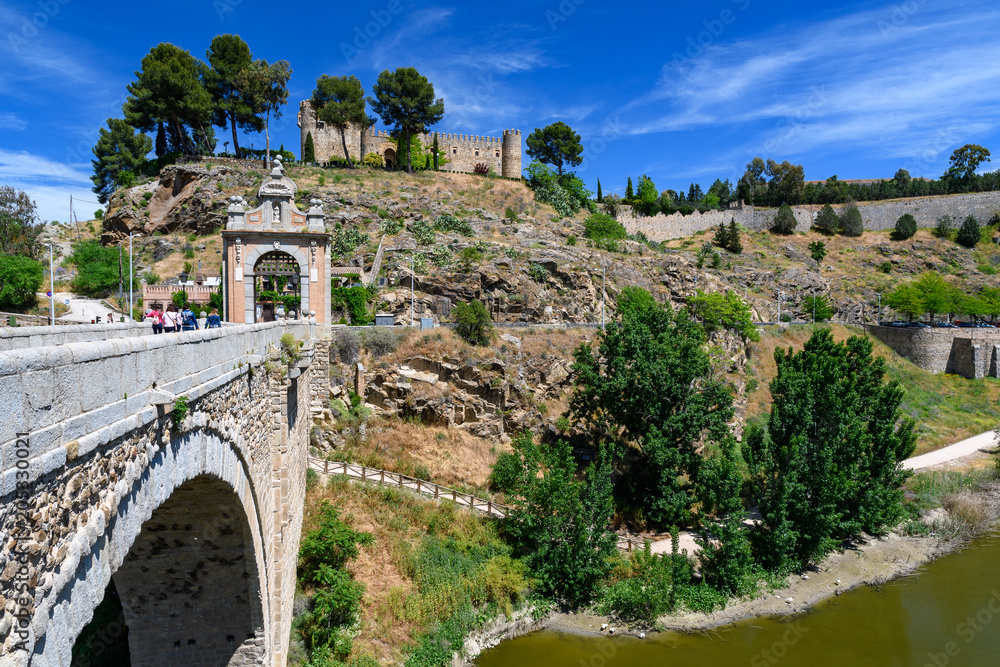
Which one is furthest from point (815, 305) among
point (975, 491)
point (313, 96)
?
point (313, 96)

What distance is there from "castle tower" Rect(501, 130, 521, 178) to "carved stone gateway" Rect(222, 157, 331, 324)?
43.2 meters

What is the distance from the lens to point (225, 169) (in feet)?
144

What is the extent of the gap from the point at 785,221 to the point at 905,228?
41.2 feet

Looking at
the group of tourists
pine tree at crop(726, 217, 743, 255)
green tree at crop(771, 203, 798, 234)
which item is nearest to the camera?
the group of tourists

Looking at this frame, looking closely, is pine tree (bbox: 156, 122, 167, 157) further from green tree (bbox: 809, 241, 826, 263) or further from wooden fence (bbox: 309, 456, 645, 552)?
green tree (bbox: 809, 241, 826, 263)

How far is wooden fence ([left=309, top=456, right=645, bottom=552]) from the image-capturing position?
59.2 feet

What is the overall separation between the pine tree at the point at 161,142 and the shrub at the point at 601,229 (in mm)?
36899

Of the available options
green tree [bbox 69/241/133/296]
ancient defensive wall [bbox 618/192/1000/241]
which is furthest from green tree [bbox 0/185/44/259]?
ancient defensive wall [bbox 618/192/1000/241]

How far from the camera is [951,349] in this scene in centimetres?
4225

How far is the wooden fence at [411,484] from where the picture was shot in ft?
Result: 59.2

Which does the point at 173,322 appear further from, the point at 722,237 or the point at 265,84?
the point at 722,237

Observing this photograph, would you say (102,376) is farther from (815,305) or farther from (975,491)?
(815,305)

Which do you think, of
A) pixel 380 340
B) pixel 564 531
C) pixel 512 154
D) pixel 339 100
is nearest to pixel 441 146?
pixel 512 154

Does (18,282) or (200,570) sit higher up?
(18,282)
